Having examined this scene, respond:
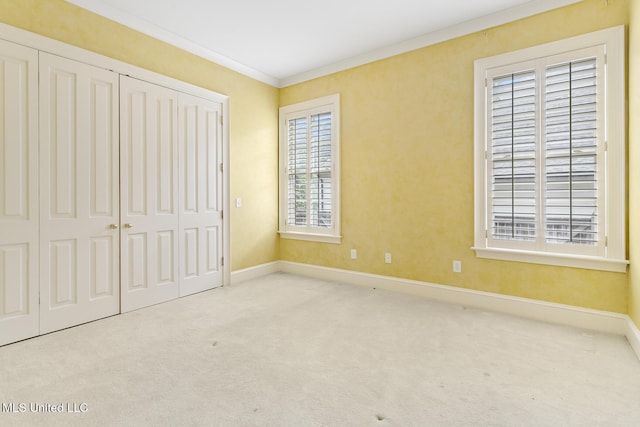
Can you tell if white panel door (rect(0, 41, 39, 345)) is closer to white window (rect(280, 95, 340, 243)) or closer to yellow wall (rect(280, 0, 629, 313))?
white window (rect(280, 95, 340, 243))

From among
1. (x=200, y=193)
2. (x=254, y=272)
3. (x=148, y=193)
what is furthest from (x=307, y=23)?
(x=254, y=272)

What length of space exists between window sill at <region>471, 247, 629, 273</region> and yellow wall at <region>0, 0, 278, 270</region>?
2942mm

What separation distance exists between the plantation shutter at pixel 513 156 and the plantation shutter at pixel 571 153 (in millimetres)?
119

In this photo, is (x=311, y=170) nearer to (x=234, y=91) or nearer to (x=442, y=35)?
(x=234, y=91)

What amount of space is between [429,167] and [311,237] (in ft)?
6.44

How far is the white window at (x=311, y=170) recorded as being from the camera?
4.46m

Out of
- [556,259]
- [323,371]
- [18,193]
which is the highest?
[18,193]

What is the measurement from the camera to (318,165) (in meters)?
4.62

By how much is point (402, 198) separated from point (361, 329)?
1.74m

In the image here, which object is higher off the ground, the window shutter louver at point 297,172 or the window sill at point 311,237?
the window shutter louver at point 297,172

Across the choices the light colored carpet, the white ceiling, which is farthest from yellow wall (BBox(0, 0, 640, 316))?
the light colored carpet

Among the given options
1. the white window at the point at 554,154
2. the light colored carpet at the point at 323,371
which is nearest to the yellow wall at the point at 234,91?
the light colored carpet at the point at 323,371

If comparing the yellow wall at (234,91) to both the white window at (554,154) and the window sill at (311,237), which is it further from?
the white window at (554,154)

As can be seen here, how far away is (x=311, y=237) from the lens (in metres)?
4.72
